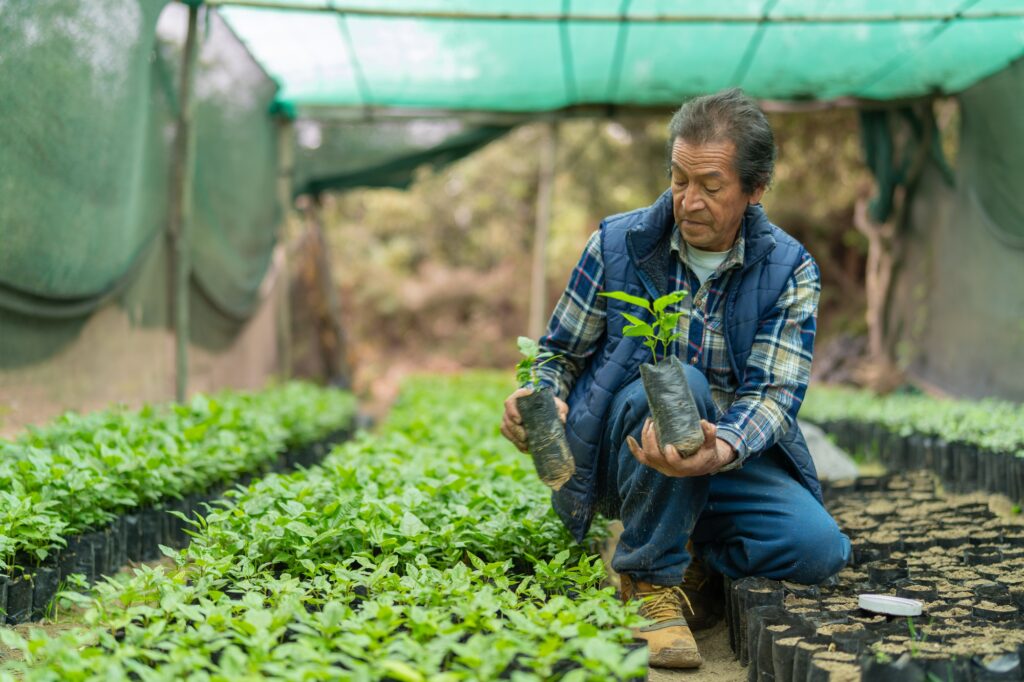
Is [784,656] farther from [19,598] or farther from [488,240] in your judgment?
[488,240]

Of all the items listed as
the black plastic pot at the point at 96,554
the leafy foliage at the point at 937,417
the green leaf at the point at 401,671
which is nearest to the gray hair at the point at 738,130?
the green leaf at the point at 401,671

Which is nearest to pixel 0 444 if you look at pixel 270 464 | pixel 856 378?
pixel 270 464

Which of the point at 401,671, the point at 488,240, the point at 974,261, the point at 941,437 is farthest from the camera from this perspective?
the point at 488,240

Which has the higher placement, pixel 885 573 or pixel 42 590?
pixel 885 573

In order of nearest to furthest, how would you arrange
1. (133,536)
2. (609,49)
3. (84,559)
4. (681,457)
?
(681,457)
(84,559)
(133,536)
(609,49)

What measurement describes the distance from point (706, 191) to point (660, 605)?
1.09 metres

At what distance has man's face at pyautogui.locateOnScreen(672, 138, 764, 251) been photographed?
245 cm

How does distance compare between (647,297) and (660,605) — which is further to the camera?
(647,297)

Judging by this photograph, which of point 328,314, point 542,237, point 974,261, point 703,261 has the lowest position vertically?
point 703,261

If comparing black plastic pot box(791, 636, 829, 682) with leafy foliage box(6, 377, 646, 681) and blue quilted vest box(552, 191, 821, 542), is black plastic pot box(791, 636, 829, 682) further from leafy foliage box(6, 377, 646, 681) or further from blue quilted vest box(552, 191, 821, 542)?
blue quilted vest box(552, 191, 821, 542)

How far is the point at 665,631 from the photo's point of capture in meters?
2.35

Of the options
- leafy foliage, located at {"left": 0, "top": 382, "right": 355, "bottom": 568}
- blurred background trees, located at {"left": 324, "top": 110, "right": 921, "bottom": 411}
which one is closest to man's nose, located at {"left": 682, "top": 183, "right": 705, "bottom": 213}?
leafy foliage, located at {"left": 0, "top": 382, "right": 355, "bottom": 568}

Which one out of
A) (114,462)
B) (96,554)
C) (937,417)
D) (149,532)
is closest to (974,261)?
(937,417)

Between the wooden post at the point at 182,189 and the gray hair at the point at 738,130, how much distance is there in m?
3.78
